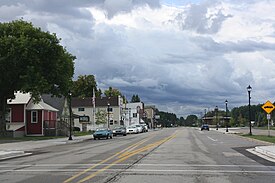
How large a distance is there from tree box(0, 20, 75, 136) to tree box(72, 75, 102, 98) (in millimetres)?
72471

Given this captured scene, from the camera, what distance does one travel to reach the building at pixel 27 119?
56.9 metres

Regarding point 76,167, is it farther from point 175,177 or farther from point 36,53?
point 36,53

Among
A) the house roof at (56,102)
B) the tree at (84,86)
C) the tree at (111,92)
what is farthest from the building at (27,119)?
the tree at (111,92)

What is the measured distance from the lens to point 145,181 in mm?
12719

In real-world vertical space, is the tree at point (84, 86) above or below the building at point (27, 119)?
above

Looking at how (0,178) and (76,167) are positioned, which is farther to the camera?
(76,167)

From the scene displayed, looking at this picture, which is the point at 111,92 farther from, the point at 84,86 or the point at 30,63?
the point at 30,63

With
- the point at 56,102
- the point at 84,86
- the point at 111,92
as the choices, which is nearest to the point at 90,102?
the point at 84,86

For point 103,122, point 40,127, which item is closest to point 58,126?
point 40,127

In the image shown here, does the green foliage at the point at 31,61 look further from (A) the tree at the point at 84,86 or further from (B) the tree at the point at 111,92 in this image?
(B) the tree at the point at 111,92

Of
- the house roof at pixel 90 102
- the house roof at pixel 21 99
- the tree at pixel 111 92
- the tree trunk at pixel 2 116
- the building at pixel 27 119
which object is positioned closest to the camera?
the tree trunk at pixel 2 116

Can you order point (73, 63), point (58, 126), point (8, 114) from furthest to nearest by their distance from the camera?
1. point (58, 126)
2. point (8, 114)
3. point (73, 63)

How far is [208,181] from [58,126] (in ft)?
164

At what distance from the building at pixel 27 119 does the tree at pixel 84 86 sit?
59924mm
